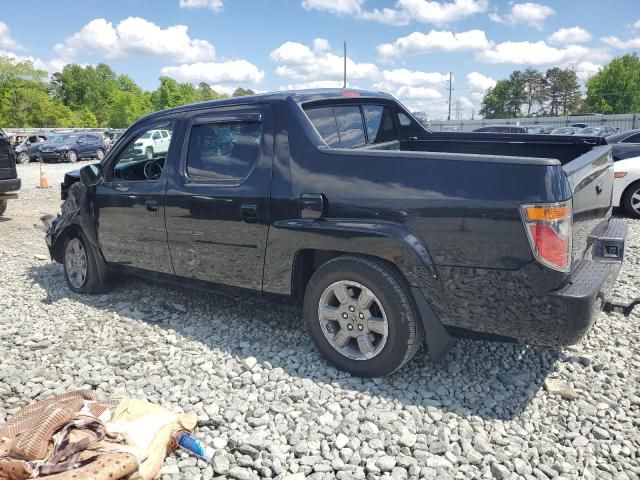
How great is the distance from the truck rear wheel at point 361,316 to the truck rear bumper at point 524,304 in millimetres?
298

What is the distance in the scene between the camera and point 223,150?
13.1 ft

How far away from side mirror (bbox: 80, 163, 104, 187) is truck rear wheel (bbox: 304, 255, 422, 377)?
2.60 meters

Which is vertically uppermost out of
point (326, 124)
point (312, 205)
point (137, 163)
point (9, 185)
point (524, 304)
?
point (326, 124)

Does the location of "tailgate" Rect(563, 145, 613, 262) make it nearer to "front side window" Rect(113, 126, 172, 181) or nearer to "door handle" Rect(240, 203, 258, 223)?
"door handle" Rect(240, 203, 258, 223)

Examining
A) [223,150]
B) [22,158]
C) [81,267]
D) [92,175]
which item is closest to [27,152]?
[22,158]

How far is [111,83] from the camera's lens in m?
106

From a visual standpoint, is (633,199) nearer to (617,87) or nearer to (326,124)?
(326,124)

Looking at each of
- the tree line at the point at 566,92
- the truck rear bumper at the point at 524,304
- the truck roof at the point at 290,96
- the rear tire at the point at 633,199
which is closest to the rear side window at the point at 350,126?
the truck roof at the point at 290,96

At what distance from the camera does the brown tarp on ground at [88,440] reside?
2396 mm

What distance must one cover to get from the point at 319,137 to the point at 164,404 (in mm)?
1993

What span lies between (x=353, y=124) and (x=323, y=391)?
210 centimetres

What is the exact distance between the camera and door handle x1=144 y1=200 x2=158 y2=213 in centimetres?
437

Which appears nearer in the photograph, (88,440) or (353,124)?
(88,440)

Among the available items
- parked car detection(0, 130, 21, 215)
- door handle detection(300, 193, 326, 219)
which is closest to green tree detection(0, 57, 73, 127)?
parked car detection(0, 130, 21, 215)
